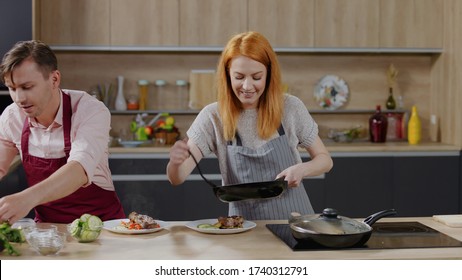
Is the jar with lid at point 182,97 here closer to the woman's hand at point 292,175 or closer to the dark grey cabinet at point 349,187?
the dark grey cabinet at point 349,187

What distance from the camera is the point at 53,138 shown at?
2.88 m

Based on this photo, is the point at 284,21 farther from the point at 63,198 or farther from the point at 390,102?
the point at 63,198

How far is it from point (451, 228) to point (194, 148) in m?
1.08

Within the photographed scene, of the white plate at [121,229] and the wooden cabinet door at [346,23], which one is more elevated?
the wooden cabinet door at [346,23]

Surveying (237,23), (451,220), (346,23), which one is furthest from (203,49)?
(451,220)

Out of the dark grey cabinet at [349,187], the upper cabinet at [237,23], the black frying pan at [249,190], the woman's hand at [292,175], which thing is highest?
the upper cabinet at [237,23]

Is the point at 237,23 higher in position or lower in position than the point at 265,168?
higher

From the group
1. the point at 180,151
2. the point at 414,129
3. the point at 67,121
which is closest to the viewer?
the point at 180,151

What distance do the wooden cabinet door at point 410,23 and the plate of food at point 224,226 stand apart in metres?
3.08

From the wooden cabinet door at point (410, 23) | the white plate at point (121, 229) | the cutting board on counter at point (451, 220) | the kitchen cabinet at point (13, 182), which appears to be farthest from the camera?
the wooden cabinet door at point (410, 23)

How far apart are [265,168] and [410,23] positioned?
2736mm

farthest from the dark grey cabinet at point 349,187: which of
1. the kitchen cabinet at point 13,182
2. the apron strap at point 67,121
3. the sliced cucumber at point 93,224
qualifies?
the sliced cucumber at point 93,224

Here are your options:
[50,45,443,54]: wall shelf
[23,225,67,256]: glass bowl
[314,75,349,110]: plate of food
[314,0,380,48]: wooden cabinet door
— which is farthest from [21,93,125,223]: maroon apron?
[314,75,349,110]: plate of food

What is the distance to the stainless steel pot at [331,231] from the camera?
2289 mm
